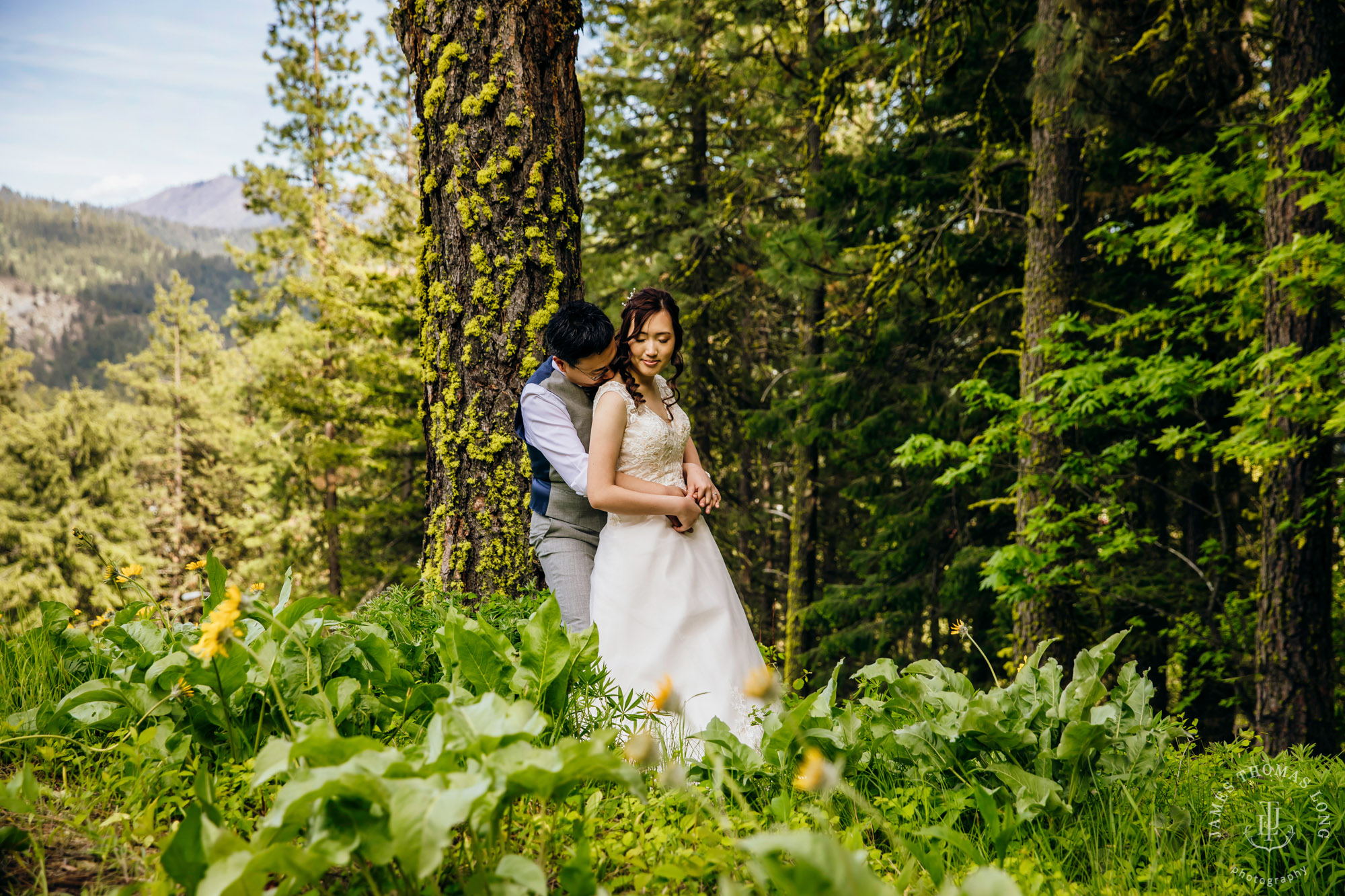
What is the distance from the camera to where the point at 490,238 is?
3.65 m

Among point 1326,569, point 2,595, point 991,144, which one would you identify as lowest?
point 2,595

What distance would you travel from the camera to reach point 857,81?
347 inches

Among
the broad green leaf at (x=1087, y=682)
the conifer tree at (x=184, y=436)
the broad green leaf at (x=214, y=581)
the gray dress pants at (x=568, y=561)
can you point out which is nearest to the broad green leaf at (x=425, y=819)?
the broad green leaf at (x=214, y=581)

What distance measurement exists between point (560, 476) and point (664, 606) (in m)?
0.79

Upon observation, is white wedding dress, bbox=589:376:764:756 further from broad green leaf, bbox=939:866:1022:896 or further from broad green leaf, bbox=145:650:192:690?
broad green leaf, bbox=939:866:1022:896

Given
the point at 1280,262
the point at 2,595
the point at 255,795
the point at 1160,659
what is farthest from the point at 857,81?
the point at 2,595

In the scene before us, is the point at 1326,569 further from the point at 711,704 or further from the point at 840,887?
the point at 840,887

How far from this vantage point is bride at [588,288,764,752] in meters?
3.06

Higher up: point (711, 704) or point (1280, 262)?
point (1280, 262)

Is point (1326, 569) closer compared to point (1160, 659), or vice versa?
point (1326, 569)

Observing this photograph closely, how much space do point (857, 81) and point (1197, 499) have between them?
7.07m

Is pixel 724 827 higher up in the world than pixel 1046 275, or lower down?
lower down

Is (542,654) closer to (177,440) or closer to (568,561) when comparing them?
(568,561)

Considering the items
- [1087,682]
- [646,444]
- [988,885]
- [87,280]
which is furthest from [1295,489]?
[87,280]
